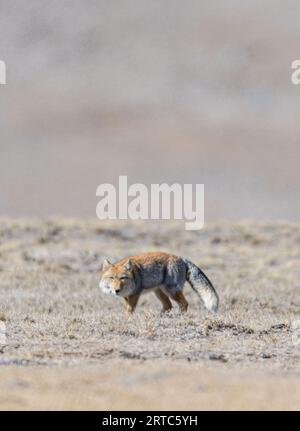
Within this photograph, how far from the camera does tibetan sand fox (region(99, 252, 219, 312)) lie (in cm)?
1443

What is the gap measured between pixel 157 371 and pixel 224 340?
6.74 ft

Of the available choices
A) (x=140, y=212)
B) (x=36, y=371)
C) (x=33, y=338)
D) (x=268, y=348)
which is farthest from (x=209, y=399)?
(x=140, y=212)

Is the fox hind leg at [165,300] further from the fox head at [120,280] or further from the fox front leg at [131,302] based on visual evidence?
the fox head at [120,280]

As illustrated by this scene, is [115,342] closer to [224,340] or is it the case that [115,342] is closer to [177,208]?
[224,340]

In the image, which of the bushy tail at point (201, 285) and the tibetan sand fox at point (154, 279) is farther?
the bushy tail at point (201, 285)

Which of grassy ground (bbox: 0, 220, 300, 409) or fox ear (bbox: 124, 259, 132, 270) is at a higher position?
fox ear (bbox: 124, 259, 132, 270)

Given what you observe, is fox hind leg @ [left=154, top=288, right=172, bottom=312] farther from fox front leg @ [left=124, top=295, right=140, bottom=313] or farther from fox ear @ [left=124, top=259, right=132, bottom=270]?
fox ear @ [left=124, top=259, right=132, bottom=270]

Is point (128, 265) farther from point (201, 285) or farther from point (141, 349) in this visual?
point (141, 349)

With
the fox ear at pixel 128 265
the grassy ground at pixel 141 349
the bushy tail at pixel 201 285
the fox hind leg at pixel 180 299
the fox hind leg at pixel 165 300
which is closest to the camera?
the grassy ground at pixel 141 349

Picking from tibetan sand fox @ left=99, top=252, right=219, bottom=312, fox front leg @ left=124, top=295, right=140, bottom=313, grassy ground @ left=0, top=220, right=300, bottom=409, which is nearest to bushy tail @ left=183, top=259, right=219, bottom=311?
tibetan sand fox @ left=99, top=252, right=219, bottom=312

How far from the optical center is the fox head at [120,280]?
47.1 ft

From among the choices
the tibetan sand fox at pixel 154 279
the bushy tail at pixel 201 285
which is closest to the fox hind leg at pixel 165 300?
the tibetan sand fox at pixel 154 279

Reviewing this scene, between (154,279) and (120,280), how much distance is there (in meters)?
0.53

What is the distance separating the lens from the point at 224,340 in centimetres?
1177
